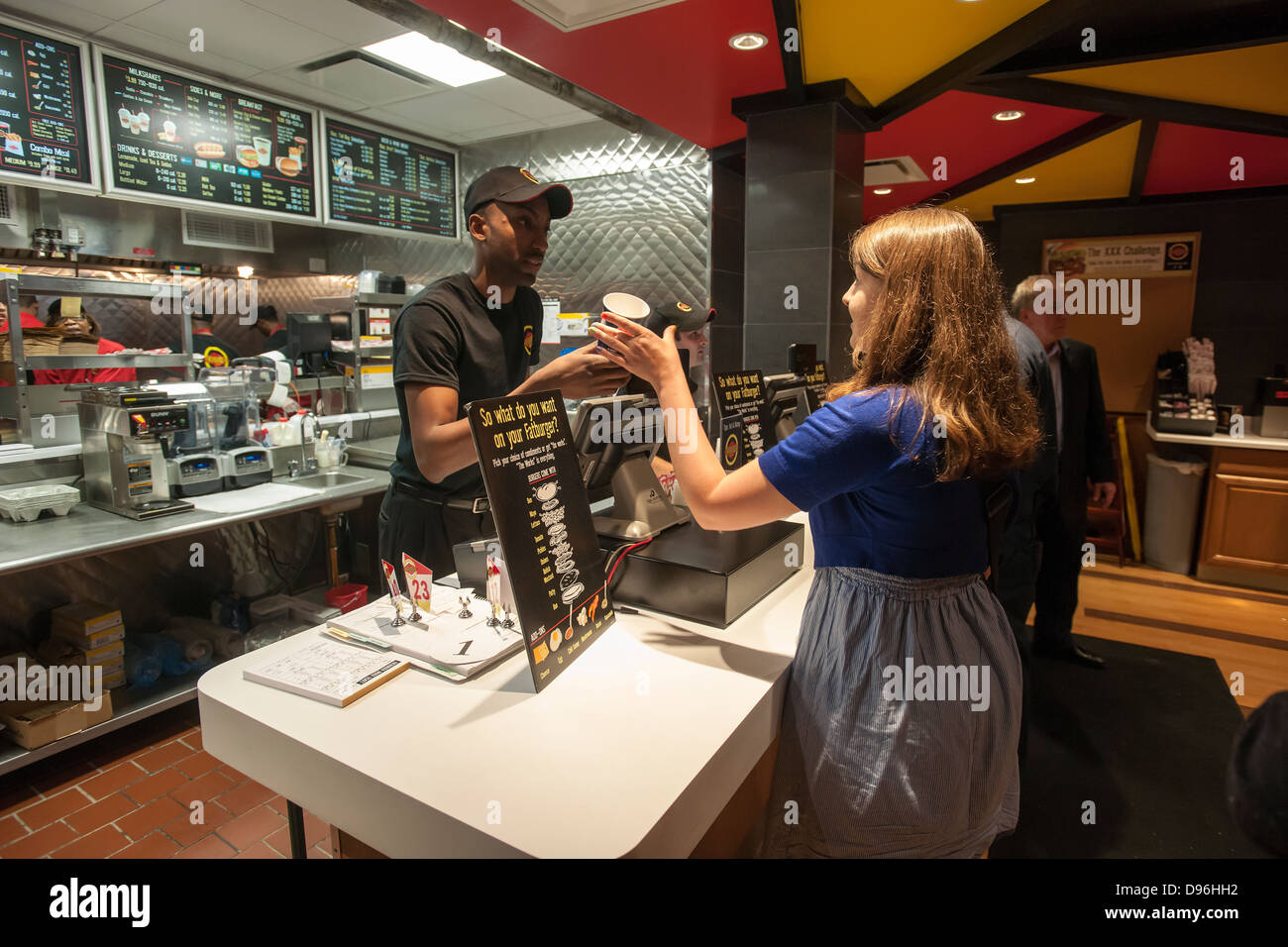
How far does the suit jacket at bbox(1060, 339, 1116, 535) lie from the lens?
3.44 m

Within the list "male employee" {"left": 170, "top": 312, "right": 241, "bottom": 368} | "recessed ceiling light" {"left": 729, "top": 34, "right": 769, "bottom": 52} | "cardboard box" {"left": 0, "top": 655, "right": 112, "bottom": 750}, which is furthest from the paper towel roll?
"recessed ceiling light" {"left": 729, "top": 34, "right": 769, "bottom": 52}

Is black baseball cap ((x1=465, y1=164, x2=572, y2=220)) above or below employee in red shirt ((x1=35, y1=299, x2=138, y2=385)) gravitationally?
above

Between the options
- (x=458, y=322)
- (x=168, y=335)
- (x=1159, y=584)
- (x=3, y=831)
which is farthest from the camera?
(x=168, y=335)

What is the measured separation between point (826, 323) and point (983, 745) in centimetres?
284

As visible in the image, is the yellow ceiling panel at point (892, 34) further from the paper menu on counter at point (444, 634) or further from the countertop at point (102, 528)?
the countertop at point (102, 528)

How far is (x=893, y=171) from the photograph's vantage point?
574 cm

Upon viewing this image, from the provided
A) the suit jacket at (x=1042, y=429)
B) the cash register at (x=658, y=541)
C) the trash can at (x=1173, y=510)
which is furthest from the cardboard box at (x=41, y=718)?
the trash can at (x=1173, y=510)

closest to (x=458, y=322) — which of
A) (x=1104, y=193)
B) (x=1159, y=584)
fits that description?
(x=1159, y=584)

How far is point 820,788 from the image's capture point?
1266 mm

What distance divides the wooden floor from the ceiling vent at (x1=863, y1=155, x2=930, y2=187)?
3.30 meters

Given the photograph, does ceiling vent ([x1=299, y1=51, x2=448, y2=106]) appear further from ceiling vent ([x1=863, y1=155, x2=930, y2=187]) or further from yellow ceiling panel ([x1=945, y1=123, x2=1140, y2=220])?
yellow ceiling panel ([x1=945, y1=123, x2=1140, y2=220])

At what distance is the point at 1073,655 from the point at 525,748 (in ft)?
12.0

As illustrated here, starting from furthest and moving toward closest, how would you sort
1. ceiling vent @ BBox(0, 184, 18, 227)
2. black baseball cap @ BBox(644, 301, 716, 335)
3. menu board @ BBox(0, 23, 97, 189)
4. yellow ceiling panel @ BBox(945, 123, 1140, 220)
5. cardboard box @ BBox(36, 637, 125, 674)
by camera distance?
yellow ceiling panel @ BBox(945, 123, 1140, 220), ceiling vent @ BBox(0, 184, 18, 227), menu board @ BBox(0, 23, 97, 189), cardboard box @ BBox(36, 637, 125, 674), black baseball cap @ BBox(644, 301, 716, 335)
